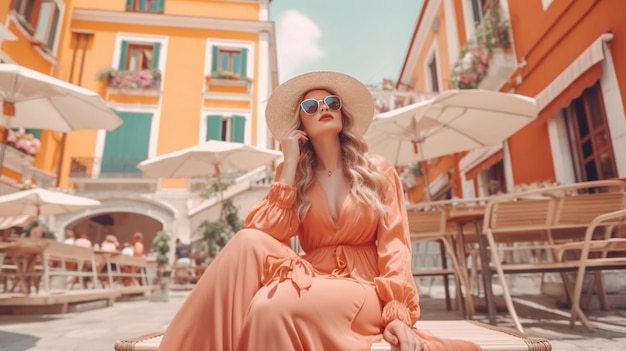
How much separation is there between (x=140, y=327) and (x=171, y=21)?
1529 cm

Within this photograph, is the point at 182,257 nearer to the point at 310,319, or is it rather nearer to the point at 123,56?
the point at 123,56

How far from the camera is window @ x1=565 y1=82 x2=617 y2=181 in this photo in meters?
5.41

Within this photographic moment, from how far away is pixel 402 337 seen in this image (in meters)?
1.19

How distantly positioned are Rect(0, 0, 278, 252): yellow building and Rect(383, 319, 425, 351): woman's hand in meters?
12.1

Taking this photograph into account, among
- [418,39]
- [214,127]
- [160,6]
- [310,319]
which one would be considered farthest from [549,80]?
[160,6]

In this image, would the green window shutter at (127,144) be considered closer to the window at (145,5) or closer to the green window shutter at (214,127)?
the green window shutter at (214,127)

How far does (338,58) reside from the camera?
33.3 ft

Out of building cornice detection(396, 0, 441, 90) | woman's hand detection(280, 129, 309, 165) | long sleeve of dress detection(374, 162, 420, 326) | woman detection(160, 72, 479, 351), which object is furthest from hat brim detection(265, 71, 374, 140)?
building cornice detection(396, 0, 441, 90)

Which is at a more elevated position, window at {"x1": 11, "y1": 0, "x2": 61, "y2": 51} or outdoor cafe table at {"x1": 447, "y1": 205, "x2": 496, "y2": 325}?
window at {"x1": 11, "y1": 0, "x2": 61, "y2": 51}

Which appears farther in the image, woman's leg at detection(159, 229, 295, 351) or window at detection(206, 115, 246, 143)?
window at detection(206, 115, 246, 143)

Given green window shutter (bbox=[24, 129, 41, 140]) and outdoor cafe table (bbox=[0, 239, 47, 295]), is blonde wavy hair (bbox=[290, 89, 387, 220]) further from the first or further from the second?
green window shutter (bbox=[24, 129, 41, 140])

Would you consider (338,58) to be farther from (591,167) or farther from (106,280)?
(106,280)

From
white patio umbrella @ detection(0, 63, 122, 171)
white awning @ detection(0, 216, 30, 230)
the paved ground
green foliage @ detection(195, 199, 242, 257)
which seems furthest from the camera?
green foliage @ detection(195, 199, 242, 257)

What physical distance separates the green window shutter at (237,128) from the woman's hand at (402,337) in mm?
14490
